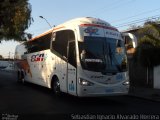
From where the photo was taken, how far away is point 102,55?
1541cm

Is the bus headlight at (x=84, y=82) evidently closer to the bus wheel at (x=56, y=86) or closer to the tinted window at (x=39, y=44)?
the bus wheel at (x=56, y=86)

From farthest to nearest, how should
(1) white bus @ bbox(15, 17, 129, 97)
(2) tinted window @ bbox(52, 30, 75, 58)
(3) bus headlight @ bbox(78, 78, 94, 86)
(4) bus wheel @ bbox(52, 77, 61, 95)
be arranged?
(4) bus wheel @ bbox(52, 77, 61, 95), (2) tinted window @ bbox(52, 30, 75, 58), (1) white bus @ bbox(15, 17, 129, 97), (3) bus headlight @ bbox(78, 78, 94, 86)

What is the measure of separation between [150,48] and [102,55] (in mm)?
9496

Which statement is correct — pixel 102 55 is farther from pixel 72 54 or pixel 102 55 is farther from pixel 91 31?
pixel 72 54

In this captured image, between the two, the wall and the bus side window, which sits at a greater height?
the bus side window

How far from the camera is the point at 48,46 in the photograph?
64.2ft

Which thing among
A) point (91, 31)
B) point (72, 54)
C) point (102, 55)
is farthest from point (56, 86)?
point (91, 31)

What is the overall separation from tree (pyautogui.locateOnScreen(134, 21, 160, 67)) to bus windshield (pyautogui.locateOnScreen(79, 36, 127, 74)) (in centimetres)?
845

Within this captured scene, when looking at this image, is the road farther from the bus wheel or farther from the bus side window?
the bus side window

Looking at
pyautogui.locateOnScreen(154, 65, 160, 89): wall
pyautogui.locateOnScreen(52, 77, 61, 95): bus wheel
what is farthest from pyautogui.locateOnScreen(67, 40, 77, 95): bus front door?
pyautogui.locateOnScreen(154, 65, 160, 89): wall

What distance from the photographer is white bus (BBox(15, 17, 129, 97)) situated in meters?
15.1

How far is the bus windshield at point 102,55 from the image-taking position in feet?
49.8

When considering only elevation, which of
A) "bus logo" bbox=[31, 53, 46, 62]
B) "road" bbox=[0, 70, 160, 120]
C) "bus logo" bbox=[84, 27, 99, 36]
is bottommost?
"road" bbox=[0, 70, 160, 120]

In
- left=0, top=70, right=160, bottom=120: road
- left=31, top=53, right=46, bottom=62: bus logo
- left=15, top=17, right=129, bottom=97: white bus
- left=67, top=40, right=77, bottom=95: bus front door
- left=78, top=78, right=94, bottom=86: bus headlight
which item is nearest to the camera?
left=0, top=70, right=160, bottom=120: road
